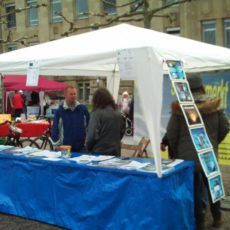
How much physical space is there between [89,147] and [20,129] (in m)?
5.90

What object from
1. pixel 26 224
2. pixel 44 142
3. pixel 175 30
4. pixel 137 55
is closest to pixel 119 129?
pixel 137 55

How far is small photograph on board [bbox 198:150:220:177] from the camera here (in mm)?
5046

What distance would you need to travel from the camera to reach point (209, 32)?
26812 millimetres

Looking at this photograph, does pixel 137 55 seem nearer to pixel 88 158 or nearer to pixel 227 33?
pixel 88 158

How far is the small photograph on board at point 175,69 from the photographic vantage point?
5.12m

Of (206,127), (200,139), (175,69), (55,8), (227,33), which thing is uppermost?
(55,8)

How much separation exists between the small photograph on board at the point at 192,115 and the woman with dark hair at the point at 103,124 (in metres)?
1.21

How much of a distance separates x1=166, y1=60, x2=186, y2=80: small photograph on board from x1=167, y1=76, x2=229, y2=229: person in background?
184 mm

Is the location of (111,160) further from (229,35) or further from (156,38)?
(229,35)

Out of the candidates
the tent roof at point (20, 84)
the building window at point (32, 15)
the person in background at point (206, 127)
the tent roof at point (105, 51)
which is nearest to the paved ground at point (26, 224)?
the person in background at point (206, 127)

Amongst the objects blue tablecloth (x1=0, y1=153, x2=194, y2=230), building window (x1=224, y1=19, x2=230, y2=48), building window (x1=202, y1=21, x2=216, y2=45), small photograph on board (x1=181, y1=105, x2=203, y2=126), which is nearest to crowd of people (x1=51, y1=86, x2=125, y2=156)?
blue tablecloth (x1=0, y1=153, x2=194, y2=230)

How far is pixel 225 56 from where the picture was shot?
20.7ft

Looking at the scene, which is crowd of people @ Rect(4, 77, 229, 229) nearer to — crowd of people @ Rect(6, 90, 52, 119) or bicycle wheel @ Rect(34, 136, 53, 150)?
bicycle wheel @ Rect(34, 136, 53, 150)

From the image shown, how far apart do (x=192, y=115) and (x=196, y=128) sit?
0.15 meters
